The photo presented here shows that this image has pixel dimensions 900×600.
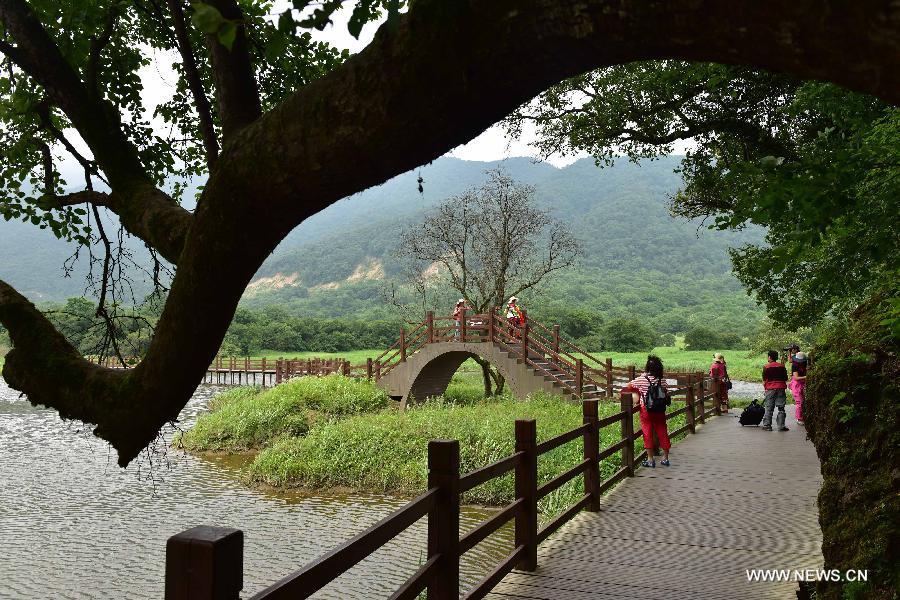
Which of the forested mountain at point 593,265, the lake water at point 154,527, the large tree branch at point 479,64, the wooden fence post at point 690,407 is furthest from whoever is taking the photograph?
the forested mountain at point 593,265

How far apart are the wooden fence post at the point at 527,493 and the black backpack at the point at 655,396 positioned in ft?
13.6

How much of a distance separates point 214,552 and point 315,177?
3.78 feet

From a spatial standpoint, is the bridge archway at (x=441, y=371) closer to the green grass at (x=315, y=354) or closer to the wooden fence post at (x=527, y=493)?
the wooden fence post at (x=527, y=493)

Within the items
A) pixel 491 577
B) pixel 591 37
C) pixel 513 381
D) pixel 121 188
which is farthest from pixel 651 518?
pixel 513 381

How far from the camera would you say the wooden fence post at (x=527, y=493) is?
5250 mm

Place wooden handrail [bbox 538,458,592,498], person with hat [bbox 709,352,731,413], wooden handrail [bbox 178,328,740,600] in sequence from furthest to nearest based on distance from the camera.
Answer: person with hat [bbox 709,352,731,413] → wooden handrail [bbox 538,458,592,498] → wooden handrail [bbox 178,328,740,600]

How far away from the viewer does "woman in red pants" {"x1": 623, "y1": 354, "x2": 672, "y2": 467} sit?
8.94 m

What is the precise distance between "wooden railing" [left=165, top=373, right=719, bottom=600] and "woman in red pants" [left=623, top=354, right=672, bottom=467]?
3.73 ft

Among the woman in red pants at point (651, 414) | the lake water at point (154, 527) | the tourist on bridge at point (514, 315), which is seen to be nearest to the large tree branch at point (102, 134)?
the lake water at point (154, 527)

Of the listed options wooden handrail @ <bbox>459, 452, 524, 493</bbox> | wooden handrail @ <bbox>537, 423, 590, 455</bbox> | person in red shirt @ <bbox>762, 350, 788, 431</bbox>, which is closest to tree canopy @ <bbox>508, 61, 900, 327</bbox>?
person in red shirt @ <bbox>762, 350, 788, 431</bbox>

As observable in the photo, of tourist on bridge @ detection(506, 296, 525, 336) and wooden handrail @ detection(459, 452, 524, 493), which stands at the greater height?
tourist on bridge @ detection(506, 296, 525, 336)

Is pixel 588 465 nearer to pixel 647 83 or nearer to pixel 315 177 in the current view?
pixel 315 177

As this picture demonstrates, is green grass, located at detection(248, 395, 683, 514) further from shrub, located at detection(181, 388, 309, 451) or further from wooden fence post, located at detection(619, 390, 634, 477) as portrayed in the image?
wooden fence post, located at detection(619, 390, 634, 477)

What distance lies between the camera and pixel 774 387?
13570 millimetres
